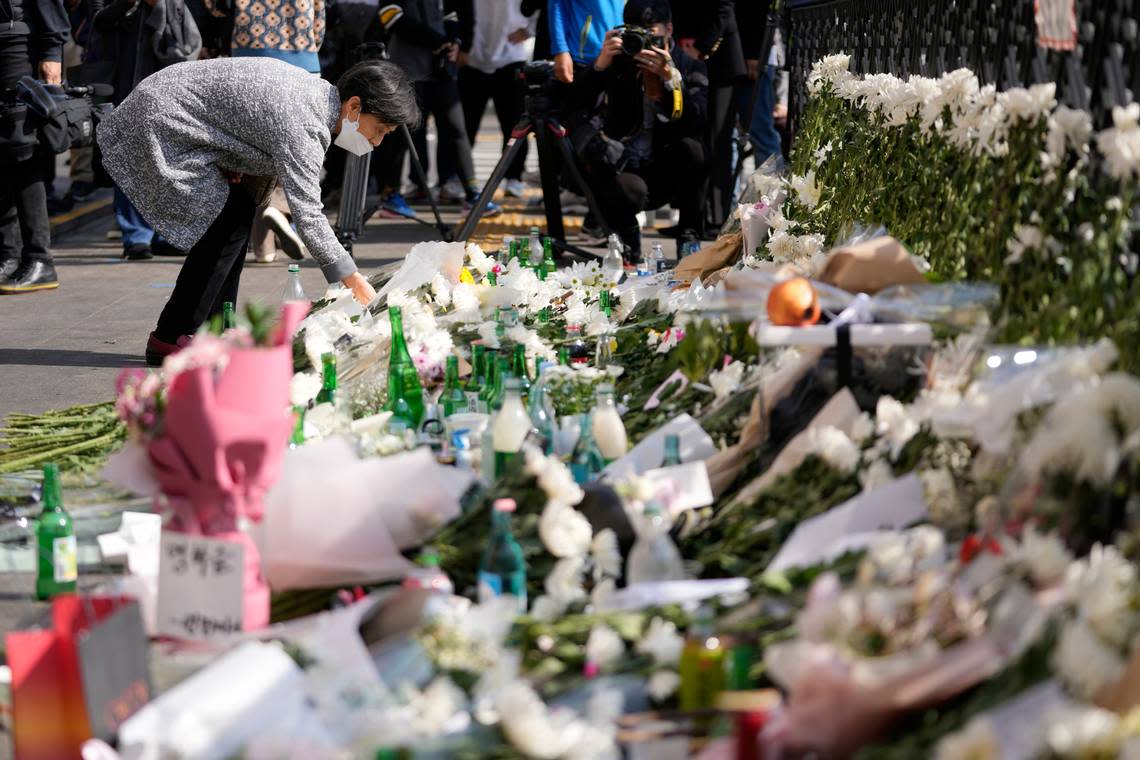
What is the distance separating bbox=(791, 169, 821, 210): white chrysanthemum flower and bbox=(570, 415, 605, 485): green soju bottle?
2.13m

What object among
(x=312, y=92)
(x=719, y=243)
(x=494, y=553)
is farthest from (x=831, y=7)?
(x=494, y=553)

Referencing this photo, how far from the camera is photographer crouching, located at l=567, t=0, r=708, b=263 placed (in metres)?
8.61

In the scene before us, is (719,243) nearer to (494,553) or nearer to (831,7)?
(831,7)

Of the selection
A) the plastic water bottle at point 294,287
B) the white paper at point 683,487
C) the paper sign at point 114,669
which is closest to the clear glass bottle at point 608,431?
the white paper at point 683,487

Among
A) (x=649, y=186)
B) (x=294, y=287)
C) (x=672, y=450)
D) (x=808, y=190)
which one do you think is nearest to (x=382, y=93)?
(x=294, y=287)

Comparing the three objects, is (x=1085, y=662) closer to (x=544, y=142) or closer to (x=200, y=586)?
(x=200, y=586)

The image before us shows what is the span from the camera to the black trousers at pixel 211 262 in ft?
20.5

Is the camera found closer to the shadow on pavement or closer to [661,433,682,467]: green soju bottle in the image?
the shadow on pavement

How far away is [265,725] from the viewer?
235cm

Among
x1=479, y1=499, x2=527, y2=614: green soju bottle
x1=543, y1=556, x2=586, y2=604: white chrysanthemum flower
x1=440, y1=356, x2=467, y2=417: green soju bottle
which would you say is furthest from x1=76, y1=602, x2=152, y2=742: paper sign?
x1=440, y1=356, x2=467, y2=417: green soju bottle

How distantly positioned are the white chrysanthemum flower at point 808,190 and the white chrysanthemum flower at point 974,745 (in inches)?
145

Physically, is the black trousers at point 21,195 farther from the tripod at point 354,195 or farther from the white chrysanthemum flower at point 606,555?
the white chrysanthemum flower at point 606,555

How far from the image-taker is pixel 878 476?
2.79m

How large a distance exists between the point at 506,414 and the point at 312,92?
2767 millimetres
